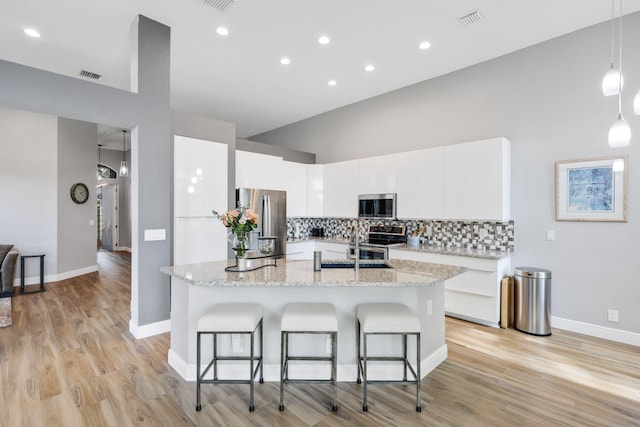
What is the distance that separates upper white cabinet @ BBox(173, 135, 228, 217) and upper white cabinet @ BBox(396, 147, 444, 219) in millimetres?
2568

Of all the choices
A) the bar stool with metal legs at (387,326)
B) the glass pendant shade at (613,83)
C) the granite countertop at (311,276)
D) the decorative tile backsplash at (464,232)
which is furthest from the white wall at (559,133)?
the bar stool with metal legs at (387,326)

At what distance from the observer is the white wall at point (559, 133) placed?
10.5 ft

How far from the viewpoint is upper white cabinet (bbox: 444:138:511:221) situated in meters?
3.71

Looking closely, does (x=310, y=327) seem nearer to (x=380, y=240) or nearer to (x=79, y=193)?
(x=380, y=240)

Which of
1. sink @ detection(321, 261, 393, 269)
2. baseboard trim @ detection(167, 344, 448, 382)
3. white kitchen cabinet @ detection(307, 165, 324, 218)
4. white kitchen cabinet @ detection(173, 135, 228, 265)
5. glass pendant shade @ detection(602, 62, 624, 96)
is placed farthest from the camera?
white kitchen cabinet @ detection(307, 165, 324, 218)

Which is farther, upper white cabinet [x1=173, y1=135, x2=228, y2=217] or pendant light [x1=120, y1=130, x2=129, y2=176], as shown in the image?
pendant light [x1=120, y1=130, x2=129, y2=176]

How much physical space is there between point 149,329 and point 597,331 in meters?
4.99

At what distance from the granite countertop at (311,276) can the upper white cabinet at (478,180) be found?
150 cm

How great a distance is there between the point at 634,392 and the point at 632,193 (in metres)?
1.97

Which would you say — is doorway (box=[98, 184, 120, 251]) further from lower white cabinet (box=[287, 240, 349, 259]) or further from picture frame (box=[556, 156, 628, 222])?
picture frame (box=[556, 156, 628, 222])

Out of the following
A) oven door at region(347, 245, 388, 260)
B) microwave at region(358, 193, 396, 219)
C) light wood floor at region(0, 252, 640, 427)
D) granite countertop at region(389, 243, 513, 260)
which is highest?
microwave at region(358, 193, 396, 219)

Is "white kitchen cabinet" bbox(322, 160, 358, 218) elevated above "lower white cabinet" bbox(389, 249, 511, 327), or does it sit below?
above

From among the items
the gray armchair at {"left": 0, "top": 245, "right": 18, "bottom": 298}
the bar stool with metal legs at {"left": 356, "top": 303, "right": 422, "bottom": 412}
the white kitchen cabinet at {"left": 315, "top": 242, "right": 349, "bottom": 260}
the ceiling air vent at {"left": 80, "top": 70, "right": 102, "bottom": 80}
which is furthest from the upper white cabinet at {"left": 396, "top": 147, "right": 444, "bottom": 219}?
the gray armchair at {"left": 0, "top": 245, "right": 18, "bottom": 298}

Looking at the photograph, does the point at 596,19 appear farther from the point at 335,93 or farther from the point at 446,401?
the point at 446,401
